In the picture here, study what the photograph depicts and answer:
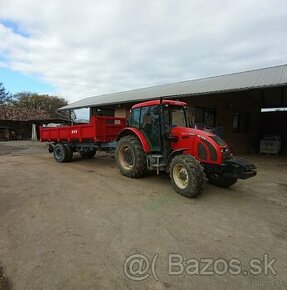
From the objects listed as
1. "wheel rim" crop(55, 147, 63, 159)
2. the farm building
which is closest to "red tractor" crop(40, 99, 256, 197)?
"wheel rim" crop(55, 147, 63, 159)

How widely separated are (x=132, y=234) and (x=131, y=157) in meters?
4.12

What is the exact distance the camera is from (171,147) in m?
7.38

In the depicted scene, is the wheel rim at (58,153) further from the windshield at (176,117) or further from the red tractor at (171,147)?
the windshield at (176,117)

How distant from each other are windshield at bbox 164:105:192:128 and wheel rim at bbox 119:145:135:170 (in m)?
1.51

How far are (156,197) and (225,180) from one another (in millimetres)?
2022

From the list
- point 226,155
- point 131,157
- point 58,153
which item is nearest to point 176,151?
point 226,155

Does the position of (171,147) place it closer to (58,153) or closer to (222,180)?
(222,180)

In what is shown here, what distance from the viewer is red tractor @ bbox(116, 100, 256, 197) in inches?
249

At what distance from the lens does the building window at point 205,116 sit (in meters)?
14.6

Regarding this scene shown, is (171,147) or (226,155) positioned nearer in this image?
(226,155)

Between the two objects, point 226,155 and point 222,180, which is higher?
point 226,155

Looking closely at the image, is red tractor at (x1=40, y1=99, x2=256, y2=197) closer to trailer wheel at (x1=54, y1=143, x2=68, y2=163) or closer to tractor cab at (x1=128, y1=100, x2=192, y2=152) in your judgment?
tractor cab at (x1=128, y1=100, x2=192, y2=152)

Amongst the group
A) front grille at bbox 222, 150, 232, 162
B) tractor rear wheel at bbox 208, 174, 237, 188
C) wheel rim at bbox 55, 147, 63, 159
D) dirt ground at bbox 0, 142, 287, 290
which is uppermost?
front grille at bbox 222, 150, 232, 162

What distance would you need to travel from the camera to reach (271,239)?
4363mm
